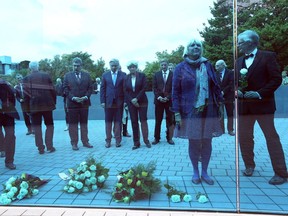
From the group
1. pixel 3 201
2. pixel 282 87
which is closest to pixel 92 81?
pixel 3 201

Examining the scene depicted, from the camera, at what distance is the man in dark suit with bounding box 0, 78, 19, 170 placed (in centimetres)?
355

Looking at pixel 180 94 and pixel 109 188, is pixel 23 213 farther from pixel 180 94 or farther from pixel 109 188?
pixel 180 94

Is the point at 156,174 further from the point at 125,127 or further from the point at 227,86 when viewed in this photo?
the point at 227,86

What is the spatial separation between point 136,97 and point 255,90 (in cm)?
131

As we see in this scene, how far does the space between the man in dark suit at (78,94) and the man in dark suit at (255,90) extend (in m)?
1.70

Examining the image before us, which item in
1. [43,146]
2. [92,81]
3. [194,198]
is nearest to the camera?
[194,198]

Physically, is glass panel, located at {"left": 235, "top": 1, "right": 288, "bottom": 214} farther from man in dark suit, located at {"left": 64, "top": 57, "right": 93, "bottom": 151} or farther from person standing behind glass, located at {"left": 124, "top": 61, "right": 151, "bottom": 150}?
man in dark suit, located at {"left": 64, "top": 57, "right": 93, "bottom": 151}

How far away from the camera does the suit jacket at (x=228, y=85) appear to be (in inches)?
114

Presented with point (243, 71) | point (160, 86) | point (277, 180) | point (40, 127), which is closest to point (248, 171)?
point (277, 180)

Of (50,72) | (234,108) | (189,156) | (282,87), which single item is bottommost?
(189,156)

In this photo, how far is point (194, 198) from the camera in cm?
303

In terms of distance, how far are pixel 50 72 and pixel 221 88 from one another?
1980mm

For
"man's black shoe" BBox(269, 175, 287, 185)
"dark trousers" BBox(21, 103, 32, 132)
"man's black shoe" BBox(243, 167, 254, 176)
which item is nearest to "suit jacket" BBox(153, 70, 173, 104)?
"man's black shoe" BBox(243, 167, 254, 176)

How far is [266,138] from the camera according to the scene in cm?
298
